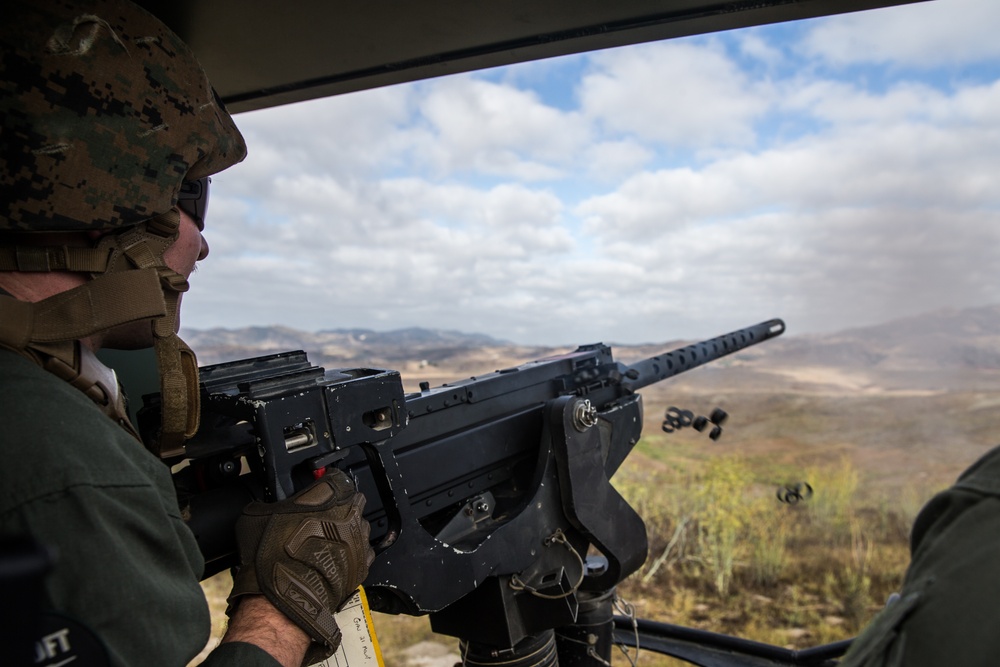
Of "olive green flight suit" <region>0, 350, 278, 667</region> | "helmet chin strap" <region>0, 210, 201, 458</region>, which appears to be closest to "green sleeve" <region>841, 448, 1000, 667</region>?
"olive green flight suit" <region>0, 350, 278, 667</region>

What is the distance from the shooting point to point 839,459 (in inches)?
364

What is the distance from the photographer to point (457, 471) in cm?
266

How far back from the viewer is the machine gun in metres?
1.97

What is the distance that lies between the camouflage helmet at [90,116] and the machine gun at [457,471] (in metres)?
0.61

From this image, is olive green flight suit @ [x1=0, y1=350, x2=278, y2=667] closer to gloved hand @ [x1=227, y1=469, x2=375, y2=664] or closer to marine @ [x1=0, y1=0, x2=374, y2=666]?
marine @ [x1=0, y1=0, x2=374, y2=666]

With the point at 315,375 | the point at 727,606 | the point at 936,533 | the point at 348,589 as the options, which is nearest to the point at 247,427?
the point at 315,375

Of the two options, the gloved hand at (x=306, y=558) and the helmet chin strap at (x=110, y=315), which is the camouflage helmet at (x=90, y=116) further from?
the gloved hand at (x=306, y=558)

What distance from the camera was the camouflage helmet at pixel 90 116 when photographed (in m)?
1.48

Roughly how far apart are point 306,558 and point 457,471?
929 mm

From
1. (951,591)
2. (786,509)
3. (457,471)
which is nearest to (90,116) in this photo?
(457,471)

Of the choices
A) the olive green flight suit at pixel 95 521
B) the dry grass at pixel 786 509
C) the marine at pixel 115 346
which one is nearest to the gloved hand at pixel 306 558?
the marine at pixel 115 346

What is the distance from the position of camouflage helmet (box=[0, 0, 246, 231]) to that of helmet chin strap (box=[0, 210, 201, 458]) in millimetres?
66

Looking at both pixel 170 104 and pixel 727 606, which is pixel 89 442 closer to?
pixel 170 104

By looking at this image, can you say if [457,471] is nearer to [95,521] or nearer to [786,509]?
[95,521]
